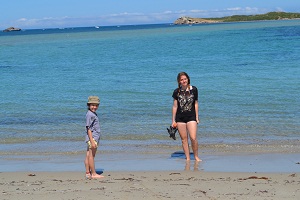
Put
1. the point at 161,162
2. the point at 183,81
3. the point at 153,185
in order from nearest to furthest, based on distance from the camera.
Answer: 1. the point at 153,185
2. the point at 183,81
3. the point at 161,162

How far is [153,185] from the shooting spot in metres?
7.68

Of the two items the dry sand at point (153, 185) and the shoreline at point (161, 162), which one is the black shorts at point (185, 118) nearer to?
the shoreline at point (161, 162)

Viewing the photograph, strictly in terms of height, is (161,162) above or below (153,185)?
below

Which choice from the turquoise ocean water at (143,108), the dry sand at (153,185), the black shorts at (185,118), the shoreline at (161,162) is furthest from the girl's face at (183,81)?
the turquoise ocean water at (143,108)

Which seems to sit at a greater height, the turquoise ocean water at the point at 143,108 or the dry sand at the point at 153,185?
the dry sand at the point at 153,185

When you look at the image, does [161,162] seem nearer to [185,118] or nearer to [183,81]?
[185,118]

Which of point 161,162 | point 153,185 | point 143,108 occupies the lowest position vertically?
point 143,108

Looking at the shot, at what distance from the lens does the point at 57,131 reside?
13.2 m

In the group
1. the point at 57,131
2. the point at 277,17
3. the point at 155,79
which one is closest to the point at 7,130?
the point at 57,131

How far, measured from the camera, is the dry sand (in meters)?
7.06

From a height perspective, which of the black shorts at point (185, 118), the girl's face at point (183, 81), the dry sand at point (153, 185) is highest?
the girl's face at point (183, 81)

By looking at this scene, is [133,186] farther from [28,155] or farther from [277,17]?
[277,17]

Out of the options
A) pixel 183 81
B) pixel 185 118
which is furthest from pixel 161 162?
pixel 183 81

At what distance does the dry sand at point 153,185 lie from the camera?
706 cm
